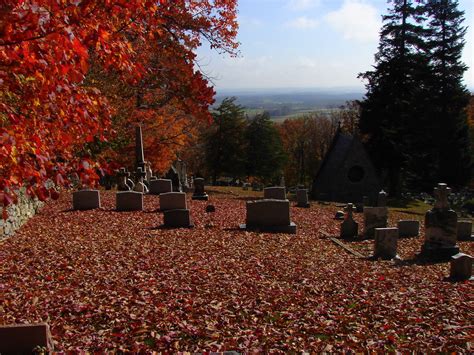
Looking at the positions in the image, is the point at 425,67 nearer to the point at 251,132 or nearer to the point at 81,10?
the point at 251,132

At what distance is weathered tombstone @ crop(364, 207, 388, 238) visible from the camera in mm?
15555

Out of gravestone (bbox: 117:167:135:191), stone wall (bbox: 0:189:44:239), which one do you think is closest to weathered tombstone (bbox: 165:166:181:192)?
gravestone (bbox: 117:167:135:191)

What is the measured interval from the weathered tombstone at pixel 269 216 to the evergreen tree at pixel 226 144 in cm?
4007

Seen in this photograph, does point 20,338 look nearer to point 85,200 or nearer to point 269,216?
point 269,216

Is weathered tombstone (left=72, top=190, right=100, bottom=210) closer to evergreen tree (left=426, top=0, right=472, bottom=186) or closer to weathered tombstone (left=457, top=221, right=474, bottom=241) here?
weathered tombstone (left=457, top=221, right=474, bottom=241)

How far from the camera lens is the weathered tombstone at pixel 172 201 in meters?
16.8

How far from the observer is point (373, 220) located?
15680 millimetres

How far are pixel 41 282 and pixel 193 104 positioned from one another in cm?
1437

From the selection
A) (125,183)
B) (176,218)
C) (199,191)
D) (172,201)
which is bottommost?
(176,218)

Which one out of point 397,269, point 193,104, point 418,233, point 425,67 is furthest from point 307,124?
point 397,269

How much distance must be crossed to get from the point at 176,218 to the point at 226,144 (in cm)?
4131

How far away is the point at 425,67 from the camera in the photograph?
114 feet

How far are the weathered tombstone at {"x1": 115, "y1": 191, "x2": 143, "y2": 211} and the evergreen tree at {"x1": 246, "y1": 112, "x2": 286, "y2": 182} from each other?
41.3 metres

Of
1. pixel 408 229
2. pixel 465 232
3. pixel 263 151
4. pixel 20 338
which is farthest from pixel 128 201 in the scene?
pixel 263 151
